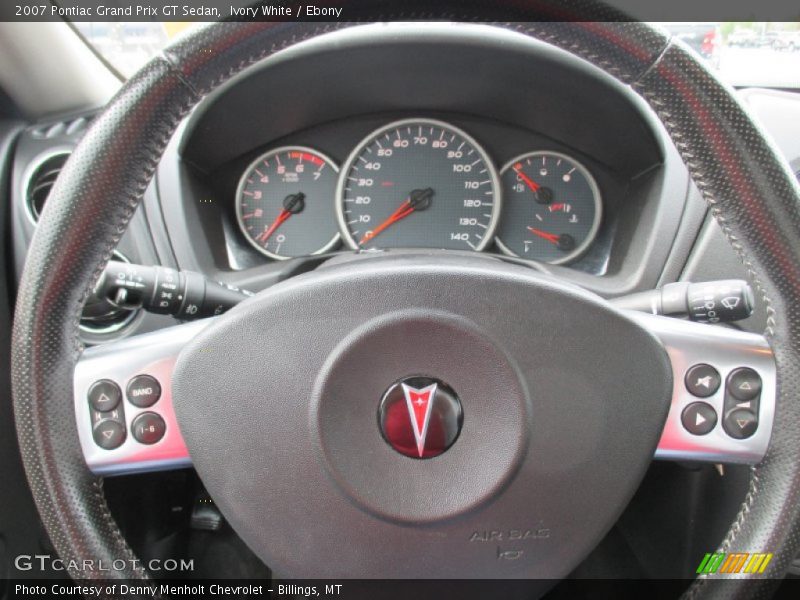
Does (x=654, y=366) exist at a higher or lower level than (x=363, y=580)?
higher

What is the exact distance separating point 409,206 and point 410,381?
1280mm

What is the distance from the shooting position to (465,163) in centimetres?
197

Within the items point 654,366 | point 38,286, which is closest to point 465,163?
point 654,366

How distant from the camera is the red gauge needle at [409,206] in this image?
1.96 metres

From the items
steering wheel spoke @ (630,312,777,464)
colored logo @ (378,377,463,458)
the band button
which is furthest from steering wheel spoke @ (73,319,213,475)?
steering wheel spoke @ (630,312,777,464)

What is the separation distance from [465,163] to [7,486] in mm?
1311

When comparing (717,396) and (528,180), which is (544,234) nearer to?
(528,180)

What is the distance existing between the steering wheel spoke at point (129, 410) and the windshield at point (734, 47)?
2.78ft

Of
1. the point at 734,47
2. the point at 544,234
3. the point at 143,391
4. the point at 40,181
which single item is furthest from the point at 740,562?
the point at 40,181

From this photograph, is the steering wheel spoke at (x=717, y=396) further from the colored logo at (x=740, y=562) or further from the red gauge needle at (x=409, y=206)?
the red gauge needle at (x=409, y=206)

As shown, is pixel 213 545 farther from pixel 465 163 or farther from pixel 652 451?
pixel 465 163

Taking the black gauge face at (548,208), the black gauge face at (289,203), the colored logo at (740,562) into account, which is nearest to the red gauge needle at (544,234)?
the black gauge face at (548,208)

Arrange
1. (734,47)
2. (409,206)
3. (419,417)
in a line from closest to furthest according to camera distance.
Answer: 1. (419,417)
2. (734,47)
3. (409,206)

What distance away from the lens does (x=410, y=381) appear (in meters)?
0.72
